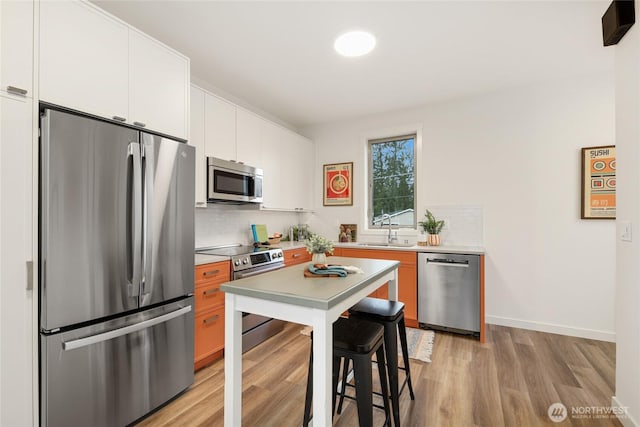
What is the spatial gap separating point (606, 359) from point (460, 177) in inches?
84.0

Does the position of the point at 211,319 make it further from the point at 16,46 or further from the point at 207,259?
the point at 16,46

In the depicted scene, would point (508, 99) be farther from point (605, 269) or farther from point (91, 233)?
point (91, 233)

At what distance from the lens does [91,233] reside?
1536 millimetres

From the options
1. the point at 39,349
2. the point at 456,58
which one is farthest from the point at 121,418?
the point at 456,58

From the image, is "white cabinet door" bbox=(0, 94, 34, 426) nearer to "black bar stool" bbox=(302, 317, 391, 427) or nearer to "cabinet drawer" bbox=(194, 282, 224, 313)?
"cabinet drawer" bbox=(194, 282, 224, 313)

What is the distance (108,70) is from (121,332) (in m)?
1.52

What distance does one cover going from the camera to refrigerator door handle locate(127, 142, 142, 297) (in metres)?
1.70

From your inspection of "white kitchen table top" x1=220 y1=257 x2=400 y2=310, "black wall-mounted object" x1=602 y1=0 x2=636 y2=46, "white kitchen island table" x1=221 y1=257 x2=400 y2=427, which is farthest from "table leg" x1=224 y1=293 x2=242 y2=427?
"black wall-mounted object" x1=602 y1=0 x2=636 y2=46

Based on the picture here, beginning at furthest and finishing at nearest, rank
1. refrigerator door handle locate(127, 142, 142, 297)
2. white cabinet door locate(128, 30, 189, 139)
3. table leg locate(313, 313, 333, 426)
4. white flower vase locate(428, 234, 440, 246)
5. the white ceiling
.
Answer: white flower vase locate(428, 234, 440, 246)
the white ceiling
white cabinet door locate(128, 30, 189, 139)
refrigerator door handle locate(127, 142, 142, 297)
table leg locate(313, 313, 333, 426)

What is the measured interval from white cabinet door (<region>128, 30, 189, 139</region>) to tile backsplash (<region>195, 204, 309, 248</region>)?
115 centimetres

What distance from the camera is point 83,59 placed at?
1.58 m

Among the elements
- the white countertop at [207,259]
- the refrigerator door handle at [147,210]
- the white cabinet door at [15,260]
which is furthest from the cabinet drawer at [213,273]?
the white cabinet door at [15,260]

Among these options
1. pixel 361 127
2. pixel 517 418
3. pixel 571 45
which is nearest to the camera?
pixel 517 418

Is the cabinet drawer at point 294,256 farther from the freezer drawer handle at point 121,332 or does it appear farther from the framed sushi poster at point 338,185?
the freezer drawer handle at point 121,332
